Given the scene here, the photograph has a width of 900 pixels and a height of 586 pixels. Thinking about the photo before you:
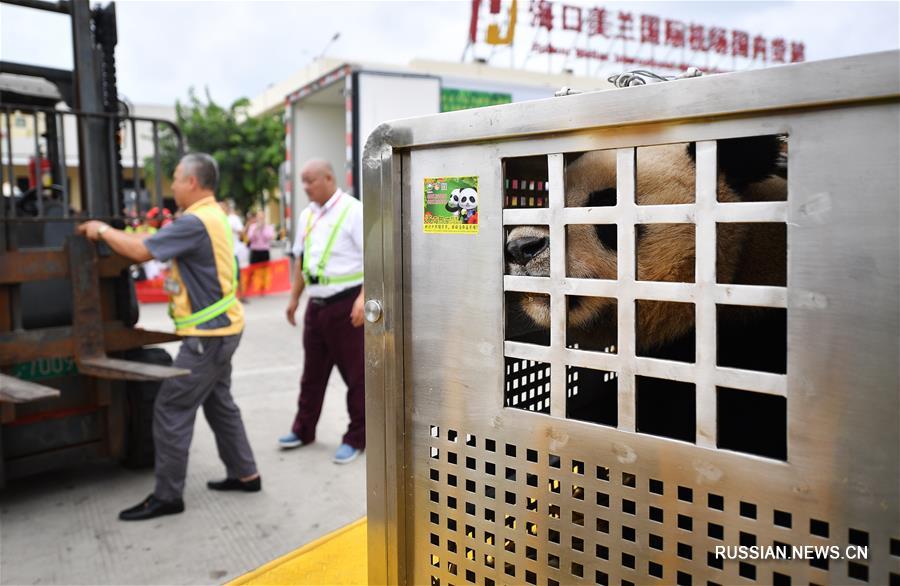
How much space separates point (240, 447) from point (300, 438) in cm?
91

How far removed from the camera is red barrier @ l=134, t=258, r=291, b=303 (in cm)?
1314

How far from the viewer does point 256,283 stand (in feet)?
46.0

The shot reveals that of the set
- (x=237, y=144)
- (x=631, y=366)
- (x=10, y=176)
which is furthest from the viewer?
(x=237, y=144)

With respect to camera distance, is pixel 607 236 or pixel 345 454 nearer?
pixel 607 236

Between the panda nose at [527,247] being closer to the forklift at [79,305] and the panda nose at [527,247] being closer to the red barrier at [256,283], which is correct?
the forklift at [79,305]

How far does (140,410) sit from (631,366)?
3873mm

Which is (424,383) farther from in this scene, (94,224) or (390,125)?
(94,224)

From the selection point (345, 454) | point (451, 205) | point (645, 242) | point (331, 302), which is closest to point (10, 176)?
point (331, 302)

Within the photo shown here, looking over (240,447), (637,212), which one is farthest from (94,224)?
(637,212)

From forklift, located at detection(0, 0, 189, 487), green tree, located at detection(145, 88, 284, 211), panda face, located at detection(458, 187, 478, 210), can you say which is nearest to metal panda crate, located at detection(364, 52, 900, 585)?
panda face, located at detection(458, 187, 478, 210)

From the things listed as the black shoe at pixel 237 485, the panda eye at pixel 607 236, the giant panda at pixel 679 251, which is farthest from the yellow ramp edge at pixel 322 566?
the black shoe at pixel 237 485

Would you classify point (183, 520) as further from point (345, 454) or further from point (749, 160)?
point (749, 160)

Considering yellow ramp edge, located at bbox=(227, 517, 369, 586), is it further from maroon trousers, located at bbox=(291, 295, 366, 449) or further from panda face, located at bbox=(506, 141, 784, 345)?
maroon trousers, located at bbox=(291, 295, 366, 449)

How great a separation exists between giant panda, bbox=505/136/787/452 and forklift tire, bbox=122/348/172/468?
138 inches
